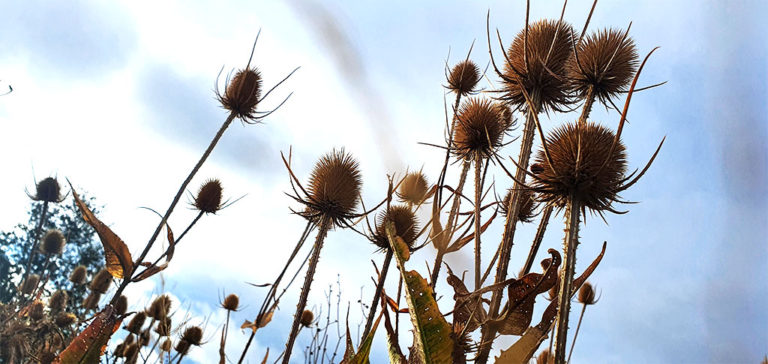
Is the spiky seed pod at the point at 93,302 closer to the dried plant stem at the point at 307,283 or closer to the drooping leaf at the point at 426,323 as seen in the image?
the dried plant stem at the point at 307,283

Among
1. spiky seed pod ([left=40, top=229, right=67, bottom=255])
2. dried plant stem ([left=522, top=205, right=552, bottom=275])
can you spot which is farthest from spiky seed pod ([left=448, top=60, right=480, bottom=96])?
spiky seed pod ([left=40, top=229, right=67, bottom=255])

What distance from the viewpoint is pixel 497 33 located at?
2.18 meters

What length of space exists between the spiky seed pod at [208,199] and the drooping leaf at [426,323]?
4.23m

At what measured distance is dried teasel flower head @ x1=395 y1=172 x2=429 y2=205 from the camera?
3.97m

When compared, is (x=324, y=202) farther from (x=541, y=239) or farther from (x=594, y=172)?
(x=594, y=172)

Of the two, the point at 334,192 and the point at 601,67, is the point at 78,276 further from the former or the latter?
the point at 601,67

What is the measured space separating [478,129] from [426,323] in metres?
2.53

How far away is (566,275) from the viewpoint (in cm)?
156

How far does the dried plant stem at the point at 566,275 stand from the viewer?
141cm

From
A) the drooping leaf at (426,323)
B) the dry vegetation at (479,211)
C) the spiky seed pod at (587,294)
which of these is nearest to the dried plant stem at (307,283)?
the dry vegetation at (479,211)

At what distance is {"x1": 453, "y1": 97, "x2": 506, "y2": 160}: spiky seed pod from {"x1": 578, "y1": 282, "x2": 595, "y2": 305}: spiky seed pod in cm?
175

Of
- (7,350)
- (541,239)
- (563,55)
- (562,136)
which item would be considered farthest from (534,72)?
(7,350)

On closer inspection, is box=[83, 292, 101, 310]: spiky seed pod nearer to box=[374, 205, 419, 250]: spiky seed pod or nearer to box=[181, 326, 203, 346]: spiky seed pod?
box=[181, 326, 203, 346]: spiky seed pod

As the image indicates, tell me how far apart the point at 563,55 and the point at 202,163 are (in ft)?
8.23
